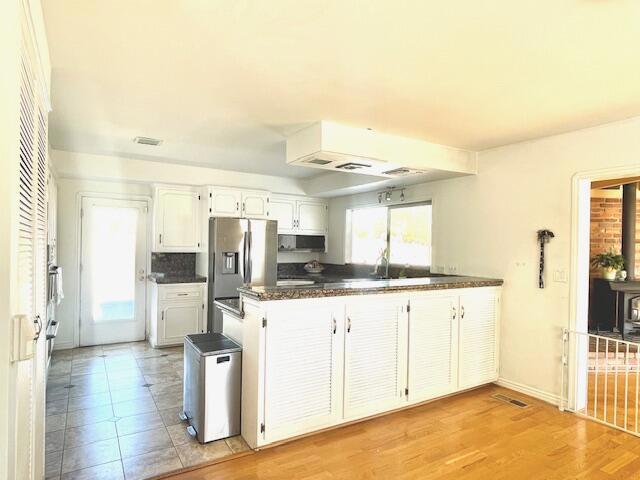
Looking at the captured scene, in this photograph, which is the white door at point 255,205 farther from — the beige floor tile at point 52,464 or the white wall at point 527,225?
the beige floor tile at point 52,464

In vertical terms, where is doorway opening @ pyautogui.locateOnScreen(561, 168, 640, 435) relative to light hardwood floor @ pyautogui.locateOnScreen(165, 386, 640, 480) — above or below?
above

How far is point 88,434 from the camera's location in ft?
9.15

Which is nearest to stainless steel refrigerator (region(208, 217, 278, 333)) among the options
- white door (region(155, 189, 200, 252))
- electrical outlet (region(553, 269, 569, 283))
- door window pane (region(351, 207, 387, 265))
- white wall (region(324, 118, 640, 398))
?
white door (region(155, 189, 200, 252))

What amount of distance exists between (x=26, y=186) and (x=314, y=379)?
6.86 ft

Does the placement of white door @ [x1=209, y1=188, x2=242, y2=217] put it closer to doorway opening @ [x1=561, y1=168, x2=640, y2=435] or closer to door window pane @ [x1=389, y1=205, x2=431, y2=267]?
door window pane @ [x1=389, y1=205, x2=431, y2=267]

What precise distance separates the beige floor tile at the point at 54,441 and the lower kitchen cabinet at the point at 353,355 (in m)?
1.24

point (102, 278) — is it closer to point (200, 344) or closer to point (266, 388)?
point (200, 344)

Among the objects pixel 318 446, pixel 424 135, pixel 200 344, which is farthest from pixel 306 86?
pixel 318 446

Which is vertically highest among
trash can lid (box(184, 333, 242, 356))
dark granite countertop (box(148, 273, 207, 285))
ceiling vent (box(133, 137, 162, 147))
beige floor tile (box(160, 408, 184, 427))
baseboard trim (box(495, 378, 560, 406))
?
ceiling vent (box(133, 137, 162, 147))

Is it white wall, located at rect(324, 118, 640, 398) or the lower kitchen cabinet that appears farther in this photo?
white wall, located at rect(324, 118, 640, 398)

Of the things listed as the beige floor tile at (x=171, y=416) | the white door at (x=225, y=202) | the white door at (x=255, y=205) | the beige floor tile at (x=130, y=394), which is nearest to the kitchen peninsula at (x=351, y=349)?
the beige floor tile at (x=171, y=416)

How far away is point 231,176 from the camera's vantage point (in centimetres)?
553

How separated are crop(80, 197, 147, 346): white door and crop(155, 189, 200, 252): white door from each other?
0.47 meters

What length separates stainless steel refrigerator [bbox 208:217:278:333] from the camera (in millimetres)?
5113
